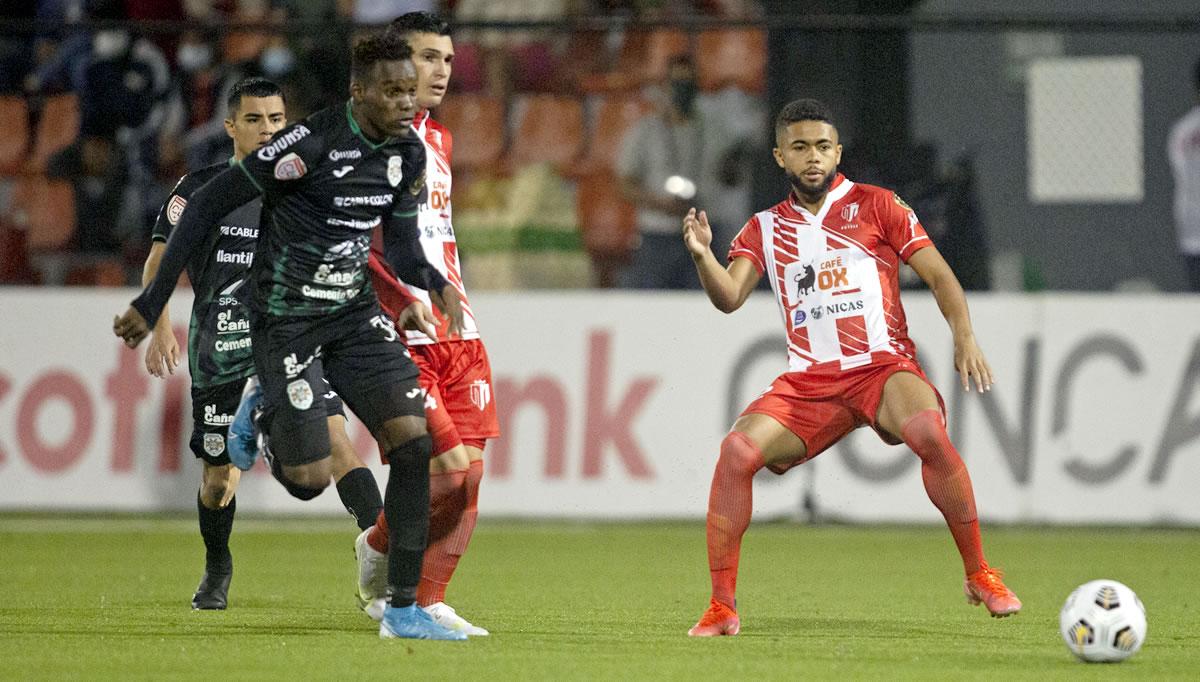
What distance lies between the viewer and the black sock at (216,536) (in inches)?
320

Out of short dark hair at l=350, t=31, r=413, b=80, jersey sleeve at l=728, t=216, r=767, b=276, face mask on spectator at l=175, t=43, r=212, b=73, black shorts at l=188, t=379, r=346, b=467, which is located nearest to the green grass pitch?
black shorts at l=188, t=379, r=346, b=467

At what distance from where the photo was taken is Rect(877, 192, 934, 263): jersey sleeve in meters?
7.54

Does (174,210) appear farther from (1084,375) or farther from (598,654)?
(1084,375)

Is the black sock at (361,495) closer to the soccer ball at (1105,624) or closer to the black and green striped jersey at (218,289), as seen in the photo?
the black and green striped jersey at (218,289)

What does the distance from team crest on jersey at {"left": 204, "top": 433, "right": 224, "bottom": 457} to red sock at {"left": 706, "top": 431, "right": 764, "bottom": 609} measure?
225 centimetres

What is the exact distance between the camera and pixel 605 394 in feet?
41.4

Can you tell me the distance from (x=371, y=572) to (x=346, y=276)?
49.2 inches

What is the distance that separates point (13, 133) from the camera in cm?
1413

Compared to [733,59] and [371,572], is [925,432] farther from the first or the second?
[733,59]

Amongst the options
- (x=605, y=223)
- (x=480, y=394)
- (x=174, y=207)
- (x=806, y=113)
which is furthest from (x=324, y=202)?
(x=605, y=223)

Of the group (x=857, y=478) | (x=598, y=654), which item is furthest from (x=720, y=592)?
(x=857, y=478)

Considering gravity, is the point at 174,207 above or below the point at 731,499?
above

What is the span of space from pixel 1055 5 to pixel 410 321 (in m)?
9.25

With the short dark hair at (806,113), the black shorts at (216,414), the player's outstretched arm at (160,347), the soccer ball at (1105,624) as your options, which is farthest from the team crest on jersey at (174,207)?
the soccer ball at (1105,624)
